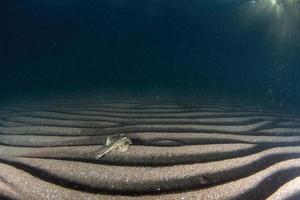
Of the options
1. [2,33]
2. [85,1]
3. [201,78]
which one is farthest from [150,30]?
[2,33]

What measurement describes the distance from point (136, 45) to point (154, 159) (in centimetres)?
1352

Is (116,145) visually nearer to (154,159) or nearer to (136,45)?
(154,159)

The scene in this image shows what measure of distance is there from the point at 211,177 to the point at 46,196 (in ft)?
3.76

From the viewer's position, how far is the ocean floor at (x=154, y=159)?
2.38 metres

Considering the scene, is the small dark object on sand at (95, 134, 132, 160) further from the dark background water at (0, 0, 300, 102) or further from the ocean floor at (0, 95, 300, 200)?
the dark background water at (0, 0, 300, 102)

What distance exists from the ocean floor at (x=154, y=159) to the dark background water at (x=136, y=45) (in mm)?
6479

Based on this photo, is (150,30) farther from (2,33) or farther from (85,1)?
(2,33)

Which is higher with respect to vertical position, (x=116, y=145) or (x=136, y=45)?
(x=136, y=45)

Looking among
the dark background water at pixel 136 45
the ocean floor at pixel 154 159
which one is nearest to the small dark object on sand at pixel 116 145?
the ocean floor at pixel 154 159

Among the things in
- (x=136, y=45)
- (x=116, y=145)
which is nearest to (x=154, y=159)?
(x=116, y=145)

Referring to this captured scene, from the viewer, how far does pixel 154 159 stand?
2.84m

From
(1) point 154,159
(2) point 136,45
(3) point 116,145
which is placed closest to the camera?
(1) point 154,159

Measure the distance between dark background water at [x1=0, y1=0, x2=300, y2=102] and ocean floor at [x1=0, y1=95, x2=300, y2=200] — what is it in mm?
6479

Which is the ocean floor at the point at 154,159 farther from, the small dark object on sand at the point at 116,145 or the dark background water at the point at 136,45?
the dark background water at the point at 136,45
